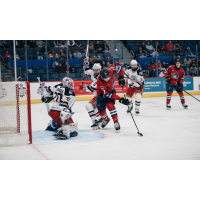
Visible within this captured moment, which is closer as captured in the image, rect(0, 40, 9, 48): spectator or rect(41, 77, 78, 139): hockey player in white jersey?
rect(41, 77, 78, 139): hockey player in white jersey

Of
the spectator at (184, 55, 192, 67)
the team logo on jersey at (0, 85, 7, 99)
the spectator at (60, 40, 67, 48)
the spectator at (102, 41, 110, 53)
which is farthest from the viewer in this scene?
the spectator at (184, 55, 192, 67)

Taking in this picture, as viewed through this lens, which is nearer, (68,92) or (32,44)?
(68,92)

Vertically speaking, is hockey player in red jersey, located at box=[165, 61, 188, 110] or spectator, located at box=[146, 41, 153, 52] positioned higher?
spectator, located at box=[146, 41, 153, 52]

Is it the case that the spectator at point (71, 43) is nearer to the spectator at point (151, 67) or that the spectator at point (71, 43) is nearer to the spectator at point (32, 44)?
the spectator at point (32, 44)

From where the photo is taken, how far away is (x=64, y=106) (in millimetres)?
4105

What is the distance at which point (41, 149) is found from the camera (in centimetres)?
364

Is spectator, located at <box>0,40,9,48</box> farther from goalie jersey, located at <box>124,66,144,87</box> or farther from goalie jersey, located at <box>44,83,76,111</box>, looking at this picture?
goalie jersey, located at <box>44,83,76,111</box>

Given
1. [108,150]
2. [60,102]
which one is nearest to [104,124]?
[60,102]

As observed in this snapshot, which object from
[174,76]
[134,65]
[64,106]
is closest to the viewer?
[64,106]

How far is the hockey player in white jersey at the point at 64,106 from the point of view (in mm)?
4105

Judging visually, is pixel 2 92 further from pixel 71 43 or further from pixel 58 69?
pixel 71 43

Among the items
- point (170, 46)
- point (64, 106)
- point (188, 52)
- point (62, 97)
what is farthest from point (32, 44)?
point (64, 106)

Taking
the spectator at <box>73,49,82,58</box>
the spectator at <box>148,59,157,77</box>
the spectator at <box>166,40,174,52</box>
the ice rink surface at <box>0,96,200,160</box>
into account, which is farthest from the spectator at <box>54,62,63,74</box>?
the ice rink surface at <box>0,96,200,160</box>

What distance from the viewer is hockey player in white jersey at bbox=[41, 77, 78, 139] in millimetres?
4105
